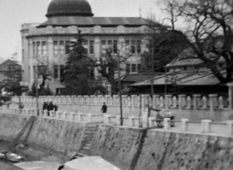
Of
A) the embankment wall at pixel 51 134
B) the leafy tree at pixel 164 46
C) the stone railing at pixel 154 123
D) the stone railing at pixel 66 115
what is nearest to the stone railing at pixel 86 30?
the stone railing at pixel 66 115

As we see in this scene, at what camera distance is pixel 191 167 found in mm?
28484

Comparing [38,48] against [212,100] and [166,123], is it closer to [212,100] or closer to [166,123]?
[212,100]

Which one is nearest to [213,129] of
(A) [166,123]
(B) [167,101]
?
(A) [166,123]

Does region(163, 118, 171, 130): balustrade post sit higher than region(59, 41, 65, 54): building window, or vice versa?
region(59, 41, 65, 54): building window

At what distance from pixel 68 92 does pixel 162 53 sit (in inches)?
793

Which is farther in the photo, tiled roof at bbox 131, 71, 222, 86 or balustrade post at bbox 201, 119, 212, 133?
tiled roof at bbox 131, 71, 222, 86

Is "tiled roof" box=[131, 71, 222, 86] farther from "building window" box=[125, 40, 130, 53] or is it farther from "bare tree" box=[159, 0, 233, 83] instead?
"building window" box=[125, 40, 130, 53]

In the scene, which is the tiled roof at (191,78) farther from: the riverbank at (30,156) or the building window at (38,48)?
the building window at (38,48)

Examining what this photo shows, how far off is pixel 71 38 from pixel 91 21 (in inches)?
185

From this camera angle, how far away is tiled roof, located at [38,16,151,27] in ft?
290

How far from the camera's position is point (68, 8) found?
305ft

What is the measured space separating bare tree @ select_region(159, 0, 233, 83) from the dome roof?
174 feet

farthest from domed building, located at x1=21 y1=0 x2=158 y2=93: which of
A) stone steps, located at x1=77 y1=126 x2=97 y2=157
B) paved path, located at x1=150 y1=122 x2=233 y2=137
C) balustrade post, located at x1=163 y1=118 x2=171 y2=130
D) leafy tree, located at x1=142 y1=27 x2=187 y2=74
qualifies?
paved path, located at x1=150 y1=122 x2=233 y2=137

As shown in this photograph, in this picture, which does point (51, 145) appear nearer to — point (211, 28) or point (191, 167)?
point (211, 28)
